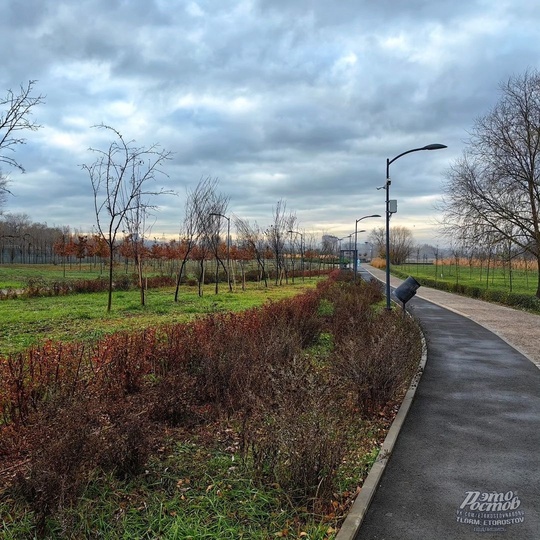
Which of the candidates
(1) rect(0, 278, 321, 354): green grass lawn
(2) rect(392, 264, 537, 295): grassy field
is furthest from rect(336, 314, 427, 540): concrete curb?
(2) rect(392, 264, 537, 295): grassy field

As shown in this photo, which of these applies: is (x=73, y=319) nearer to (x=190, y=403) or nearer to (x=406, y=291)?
(x=190, y=403)

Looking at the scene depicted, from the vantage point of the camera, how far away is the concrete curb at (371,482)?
3338 millimetres

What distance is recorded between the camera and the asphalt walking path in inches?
139

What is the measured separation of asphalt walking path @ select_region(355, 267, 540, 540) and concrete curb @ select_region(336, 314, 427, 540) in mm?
71

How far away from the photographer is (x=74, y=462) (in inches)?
134

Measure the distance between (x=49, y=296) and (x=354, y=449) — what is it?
2050 centimetres

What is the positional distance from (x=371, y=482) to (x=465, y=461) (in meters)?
1.29

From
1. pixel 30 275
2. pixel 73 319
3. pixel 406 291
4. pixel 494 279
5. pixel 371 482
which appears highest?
pixel 406 291

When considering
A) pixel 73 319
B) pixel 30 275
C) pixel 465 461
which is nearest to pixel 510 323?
pixel 465 461

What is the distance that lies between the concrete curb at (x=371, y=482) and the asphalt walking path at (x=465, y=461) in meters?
0.07

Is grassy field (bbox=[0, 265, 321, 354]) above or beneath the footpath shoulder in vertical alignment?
above

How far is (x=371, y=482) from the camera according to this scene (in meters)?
4.10

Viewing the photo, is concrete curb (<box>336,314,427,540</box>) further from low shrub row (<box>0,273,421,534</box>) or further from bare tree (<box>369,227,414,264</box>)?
bare tree (<box>369,227,414,264</box>)

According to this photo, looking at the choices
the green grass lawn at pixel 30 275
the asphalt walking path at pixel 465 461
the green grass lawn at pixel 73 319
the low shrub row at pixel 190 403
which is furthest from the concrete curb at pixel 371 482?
the green grass lawn at pixel 30 275
